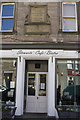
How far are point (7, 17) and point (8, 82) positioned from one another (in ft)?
13.1

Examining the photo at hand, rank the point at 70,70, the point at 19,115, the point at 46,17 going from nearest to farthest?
the point at 19,115 → the point at 70,70 → the point at 46,17

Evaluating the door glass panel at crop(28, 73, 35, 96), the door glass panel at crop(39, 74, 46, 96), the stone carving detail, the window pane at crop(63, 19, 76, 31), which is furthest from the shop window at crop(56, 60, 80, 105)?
the stone carving detail

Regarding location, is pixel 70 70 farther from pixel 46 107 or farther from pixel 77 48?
pixel 46 107


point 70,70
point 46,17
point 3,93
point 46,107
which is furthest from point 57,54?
point 3,93

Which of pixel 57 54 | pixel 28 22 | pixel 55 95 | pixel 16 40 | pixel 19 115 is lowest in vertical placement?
pixel 19 115

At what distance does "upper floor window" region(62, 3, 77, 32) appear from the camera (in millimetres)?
9375

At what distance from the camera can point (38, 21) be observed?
30.6ft

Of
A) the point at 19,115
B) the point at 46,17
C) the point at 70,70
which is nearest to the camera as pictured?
the point at 19,115

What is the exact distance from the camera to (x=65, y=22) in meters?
9.49

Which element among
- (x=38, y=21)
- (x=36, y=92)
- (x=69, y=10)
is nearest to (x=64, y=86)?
(x=36, y=92)

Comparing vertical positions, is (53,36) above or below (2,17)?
below

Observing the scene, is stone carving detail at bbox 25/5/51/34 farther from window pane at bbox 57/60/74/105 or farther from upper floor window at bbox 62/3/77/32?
window pane at bbox 57/60/74/105

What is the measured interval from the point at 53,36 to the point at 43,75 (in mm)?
2405

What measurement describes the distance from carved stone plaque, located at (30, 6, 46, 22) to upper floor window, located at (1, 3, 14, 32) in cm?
126
